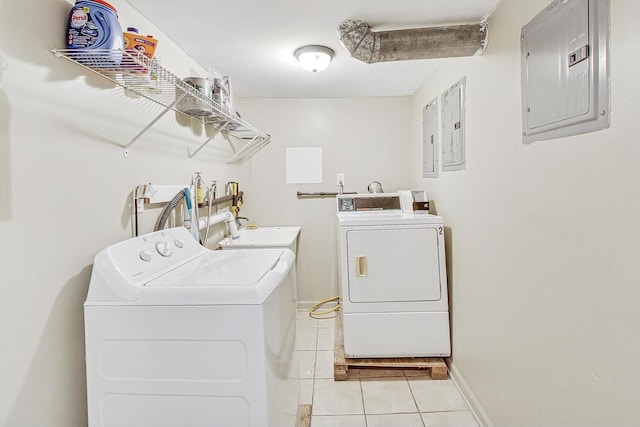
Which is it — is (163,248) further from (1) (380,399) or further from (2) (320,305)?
(2) (320,305)

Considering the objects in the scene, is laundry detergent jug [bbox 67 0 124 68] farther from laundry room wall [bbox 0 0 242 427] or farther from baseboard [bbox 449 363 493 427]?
baseboard [bbox 449 363 493 427]

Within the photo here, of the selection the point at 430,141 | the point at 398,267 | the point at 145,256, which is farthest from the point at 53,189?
the point at 430,141

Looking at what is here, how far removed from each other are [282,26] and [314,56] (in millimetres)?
359

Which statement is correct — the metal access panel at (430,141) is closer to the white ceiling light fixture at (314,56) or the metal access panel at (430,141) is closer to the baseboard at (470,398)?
the white ceiling light fixture at (314,56)

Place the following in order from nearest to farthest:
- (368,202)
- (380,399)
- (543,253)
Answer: (543,253), (380,399), (368,202)

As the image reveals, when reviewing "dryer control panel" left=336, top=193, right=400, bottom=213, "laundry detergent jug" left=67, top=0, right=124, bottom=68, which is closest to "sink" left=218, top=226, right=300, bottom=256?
"dryer control panel" left=336, top=193, right=400, bottom=213

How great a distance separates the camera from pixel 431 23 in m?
1.82

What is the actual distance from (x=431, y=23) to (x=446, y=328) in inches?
74.9

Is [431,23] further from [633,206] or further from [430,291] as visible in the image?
[430,291]

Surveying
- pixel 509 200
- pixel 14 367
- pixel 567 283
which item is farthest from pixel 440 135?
pixel 14 367

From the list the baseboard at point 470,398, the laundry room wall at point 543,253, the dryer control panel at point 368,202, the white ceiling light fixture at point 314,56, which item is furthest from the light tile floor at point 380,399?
the white ceiling light fixture at point 314,56

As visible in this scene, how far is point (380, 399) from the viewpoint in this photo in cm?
205

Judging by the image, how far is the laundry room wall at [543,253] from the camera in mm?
920

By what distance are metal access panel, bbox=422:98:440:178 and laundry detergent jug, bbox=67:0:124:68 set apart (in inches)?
84.5
